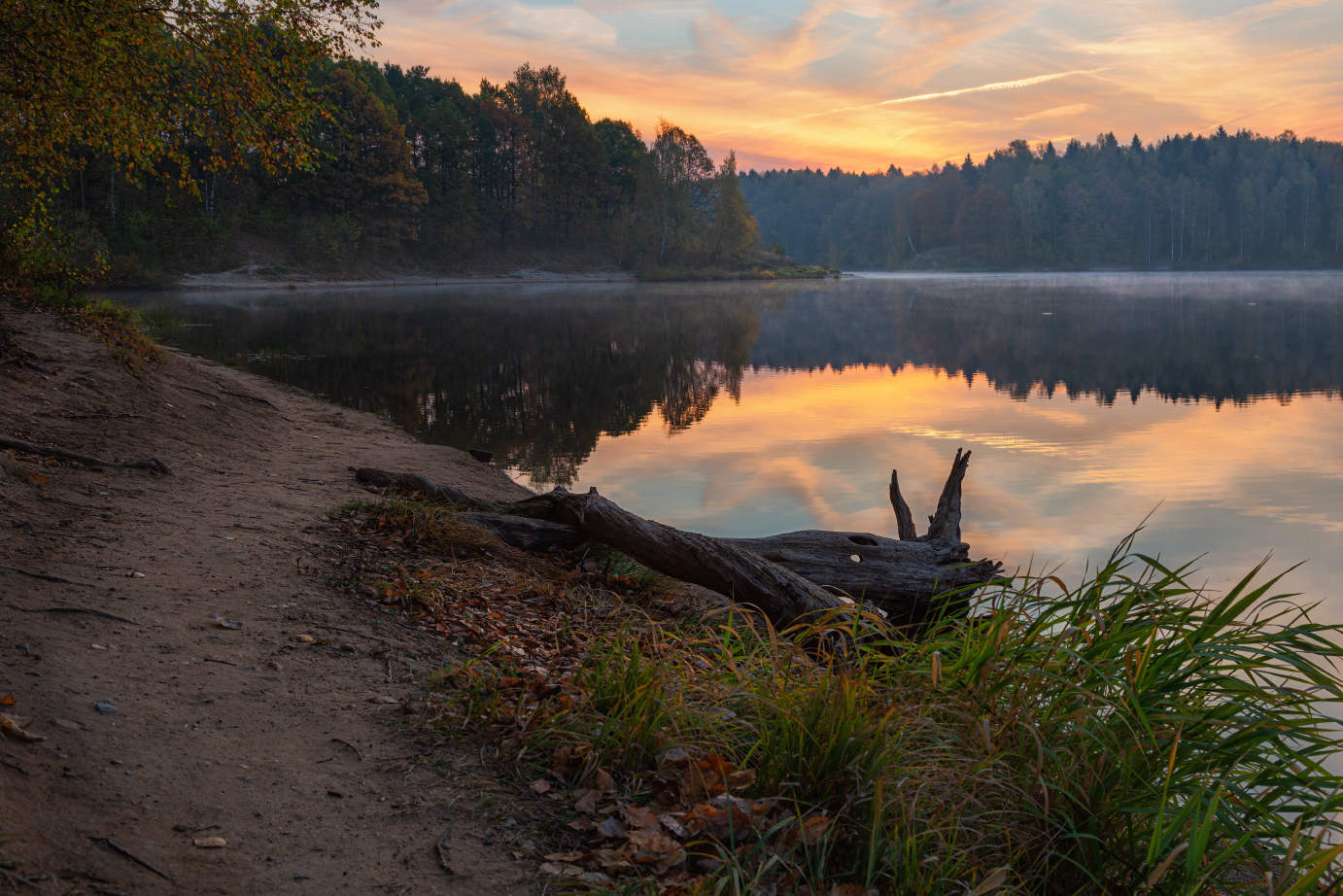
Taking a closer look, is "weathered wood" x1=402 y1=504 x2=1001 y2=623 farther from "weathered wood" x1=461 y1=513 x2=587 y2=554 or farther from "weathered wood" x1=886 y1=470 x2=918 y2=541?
"weathered wood" x1=886 y1=470 x2=918 y2=541

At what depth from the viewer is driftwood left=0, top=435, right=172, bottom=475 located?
27.3 feet

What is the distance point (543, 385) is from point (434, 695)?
18.4 meters

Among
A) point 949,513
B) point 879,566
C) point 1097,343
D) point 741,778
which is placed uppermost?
point 1097,343

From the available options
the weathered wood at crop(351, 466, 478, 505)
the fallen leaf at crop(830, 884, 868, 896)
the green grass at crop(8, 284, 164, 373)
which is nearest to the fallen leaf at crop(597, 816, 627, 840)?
the fallen leaf at crop(830, 884, 868, 896)

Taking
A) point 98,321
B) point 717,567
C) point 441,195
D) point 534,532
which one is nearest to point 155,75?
point 98,321

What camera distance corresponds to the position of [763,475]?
46.9 ft

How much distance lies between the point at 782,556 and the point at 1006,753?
14.8 feet

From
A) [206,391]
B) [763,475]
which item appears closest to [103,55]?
[206,391]

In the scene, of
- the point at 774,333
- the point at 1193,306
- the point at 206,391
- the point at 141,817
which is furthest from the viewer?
the point at 1193,306

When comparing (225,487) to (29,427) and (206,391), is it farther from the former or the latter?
(206,391)

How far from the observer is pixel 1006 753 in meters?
3.98

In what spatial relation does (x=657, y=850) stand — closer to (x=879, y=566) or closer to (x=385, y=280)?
(x=879, y=566)

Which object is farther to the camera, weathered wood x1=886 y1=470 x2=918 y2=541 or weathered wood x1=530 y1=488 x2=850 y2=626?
weathered wood x1=886 y1=470 x2=918 y2=541

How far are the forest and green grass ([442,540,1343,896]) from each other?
6234 cm
